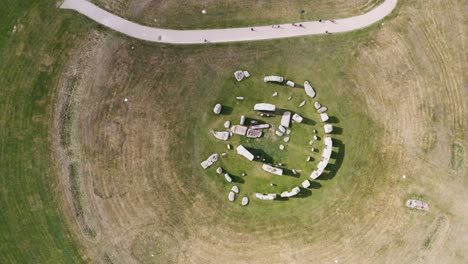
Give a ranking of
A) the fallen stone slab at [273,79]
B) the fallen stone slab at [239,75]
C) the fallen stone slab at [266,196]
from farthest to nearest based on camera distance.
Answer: the fallen stone slab at [239,75] → the fallen stone slab at [273,79] → the fallen stone slab at [266,196]

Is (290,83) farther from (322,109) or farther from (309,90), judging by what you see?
(322,109)

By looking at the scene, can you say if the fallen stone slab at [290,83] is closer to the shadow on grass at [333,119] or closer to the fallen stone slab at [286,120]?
the fallen stone slab at [286,120]

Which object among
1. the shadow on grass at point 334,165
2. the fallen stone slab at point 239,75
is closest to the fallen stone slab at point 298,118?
the shadow on grass at point 334,165

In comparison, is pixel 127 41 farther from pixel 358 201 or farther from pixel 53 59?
pixel 358 201

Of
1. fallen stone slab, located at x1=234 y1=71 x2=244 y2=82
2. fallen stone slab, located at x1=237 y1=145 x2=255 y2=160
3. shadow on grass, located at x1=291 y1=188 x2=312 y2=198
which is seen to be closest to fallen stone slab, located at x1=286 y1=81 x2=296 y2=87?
fallen stone slab, located at x1=234 y1=71 x2=244 y2=82

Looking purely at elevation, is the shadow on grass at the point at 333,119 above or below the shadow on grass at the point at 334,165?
above

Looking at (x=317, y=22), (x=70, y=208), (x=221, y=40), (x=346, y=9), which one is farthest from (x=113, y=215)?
(x=346, y=9)
